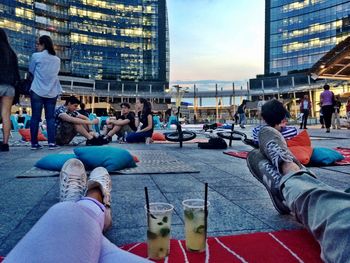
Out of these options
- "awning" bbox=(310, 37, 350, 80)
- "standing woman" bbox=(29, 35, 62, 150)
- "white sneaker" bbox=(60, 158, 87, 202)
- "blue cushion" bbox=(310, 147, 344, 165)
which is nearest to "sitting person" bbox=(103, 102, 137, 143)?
"standing woman" bbox=(29, 35, 62, 150)

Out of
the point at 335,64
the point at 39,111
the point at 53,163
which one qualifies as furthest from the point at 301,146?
the point at 335,64

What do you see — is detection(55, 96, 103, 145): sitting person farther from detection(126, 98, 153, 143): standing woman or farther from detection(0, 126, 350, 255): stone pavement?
detection(0, 126, 350, 255): stone pavement

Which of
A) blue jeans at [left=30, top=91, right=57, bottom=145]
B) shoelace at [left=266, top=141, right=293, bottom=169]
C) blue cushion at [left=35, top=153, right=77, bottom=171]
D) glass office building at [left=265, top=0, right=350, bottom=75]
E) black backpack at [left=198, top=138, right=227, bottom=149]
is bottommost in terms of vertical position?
black backpack at [left=198, top=138, right=227, bottom=149]

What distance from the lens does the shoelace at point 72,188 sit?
1.99 metres

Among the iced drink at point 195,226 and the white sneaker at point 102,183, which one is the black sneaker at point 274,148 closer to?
the iced drink at point 195,226

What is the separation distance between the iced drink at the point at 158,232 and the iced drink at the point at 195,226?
0.34 ft

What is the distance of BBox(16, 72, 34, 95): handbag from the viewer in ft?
20.6

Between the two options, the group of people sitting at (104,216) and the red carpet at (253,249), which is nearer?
the group of people sitting at (104,216)

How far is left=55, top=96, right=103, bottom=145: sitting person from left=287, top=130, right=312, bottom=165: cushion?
4.47 m

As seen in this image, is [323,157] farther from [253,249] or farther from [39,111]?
[39,111]

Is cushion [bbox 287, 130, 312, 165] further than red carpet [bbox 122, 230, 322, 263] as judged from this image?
Yes

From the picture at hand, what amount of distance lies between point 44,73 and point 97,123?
1968mm

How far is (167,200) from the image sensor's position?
2561mm

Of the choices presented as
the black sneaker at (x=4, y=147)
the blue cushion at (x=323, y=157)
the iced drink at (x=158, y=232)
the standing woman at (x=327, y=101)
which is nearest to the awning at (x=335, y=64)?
the standing woman at (x=327, y=101)
